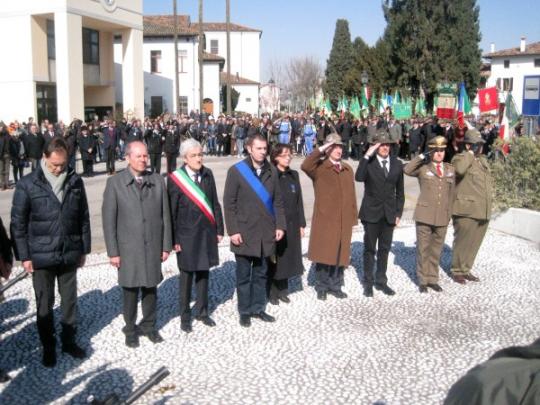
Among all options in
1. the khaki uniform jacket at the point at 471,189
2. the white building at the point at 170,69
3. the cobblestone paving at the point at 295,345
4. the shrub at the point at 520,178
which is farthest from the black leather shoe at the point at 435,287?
the white building at the point at 170,69

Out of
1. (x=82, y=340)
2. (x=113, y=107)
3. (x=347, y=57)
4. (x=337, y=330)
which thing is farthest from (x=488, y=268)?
(x=347, y=57)

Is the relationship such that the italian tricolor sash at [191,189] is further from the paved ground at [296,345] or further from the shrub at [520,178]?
the shrub at [520,178]

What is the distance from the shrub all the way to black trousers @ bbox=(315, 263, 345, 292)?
4.79 metres

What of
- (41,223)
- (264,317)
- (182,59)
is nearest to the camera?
(41,223)

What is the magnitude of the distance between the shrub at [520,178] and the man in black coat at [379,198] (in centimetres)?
429

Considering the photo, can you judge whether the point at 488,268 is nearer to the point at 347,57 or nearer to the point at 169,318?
the point at 169,318

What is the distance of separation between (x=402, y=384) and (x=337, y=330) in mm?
1227

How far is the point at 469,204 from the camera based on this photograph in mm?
7371

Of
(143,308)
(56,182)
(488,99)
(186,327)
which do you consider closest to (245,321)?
(186,327)

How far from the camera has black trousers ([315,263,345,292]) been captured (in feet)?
22.3

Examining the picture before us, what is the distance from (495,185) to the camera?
1068 cm

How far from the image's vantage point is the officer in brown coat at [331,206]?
21.7ft

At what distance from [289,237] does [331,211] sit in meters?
0.55

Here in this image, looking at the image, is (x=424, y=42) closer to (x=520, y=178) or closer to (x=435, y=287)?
(x=520, y=178)
